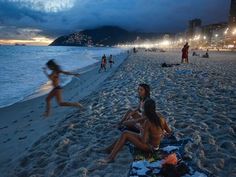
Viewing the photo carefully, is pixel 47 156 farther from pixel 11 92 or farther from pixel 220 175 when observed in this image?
pixel 11 92

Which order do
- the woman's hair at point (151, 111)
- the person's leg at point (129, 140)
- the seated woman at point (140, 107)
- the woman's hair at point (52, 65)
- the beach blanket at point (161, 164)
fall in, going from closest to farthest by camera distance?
the beach blanket at point (161, 164)
the woman's hair at point (151, 111)
the person's leg at point (129, 140)
the seated woman at point (140, 107)
the woman's hair at point (52, 65)

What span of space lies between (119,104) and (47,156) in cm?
431

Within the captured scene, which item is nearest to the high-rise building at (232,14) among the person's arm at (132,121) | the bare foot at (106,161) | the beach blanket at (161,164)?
the person's arm at (132,121)

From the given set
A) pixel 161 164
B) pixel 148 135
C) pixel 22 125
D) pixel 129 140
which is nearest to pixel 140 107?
pixel 129 140

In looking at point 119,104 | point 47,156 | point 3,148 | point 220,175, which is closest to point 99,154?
point 47,156

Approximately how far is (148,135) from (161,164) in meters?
0.68

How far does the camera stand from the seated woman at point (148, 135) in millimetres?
5039

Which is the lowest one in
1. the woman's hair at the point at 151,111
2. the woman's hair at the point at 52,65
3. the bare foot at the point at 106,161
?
the bare foot at the point at 106,161

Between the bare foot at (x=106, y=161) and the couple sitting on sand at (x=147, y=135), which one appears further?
the bare foot at (x=106, y=161)

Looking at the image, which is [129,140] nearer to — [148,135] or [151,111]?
[148,135]

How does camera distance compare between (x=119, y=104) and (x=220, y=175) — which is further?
(x=119, y=104)

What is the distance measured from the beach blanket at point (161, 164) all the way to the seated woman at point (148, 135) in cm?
16

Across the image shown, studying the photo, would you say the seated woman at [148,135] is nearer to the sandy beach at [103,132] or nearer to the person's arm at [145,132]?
the person's arm at [145,132]

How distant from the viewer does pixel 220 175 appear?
4.77 meters
